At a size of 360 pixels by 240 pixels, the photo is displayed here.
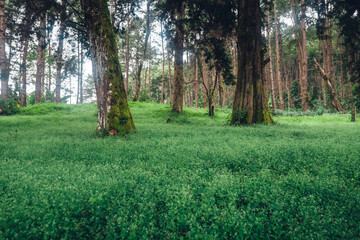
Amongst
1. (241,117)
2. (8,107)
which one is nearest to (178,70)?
(241,117)

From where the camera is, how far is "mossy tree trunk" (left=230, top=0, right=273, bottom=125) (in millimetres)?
9109

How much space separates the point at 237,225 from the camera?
1755 mm

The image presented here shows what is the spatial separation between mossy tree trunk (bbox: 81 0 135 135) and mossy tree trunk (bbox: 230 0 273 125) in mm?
5292

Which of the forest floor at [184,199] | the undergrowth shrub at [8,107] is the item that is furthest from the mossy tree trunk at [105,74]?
the undergrowth shrub at [8,107]

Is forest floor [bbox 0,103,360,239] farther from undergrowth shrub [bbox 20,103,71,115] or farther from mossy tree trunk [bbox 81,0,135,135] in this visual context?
undergrowth shrub [bbox 20,103,71,115]

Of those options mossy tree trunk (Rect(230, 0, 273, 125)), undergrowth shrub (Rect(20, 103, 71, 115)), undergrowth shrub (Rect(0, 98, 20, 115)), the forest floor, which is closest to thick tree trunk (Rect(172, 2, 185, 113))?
mossy tree trunk (Rect(230, 0, 273, 125))

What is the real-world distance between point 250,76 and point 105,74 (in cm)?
651

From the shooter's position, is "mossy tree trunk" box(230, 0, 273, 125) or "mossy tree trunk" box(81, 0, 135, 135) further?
"mossy tree trunk" box(230, 0, 273, 125)

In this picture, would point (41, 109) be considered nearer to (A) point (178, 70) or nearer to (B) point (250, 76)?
(A) point (178, 70)

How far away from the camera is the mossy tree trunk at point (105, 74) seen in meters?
6.25

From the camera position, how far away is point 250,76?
9.22 meters

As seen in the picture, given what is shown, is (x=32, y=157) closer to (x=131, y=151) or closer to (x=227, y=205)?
(x=131, y=151)

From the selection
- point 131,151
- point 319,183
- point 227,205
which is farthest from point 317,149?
point 131,151

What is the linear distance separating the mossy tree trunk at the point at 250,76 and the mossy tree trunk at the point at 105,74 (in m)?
5.29
